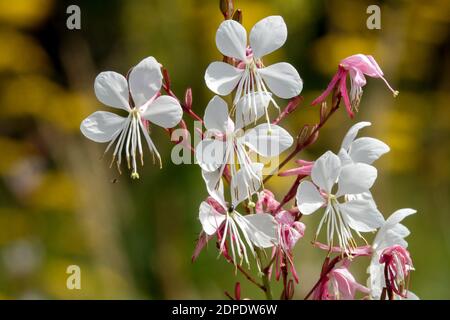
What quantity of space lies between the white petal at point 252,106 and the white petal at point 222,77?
29mm

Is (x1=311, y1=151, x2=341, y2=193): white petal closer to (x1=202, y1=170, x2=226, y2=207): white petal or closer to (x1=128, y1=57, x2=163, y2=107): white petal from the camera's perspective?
(x1=202, y1=170, x2=226, y2=207): white petal

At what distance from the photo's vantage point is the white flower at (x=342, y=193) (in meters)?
1.15

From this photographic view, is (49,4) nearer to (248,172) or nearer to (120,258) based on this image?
(120,258)

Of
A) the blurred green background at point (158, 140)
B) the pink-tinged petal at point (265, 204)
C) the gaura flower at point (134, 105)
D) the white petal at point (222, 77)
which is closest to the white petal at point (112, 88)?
the gaura flower at point (134, 105)

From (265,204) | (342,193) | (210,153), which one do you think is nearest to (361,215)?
(342,193)

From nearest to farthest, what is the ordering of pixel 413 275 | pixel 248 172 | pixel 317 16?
pixel 248 172
pixel 413 275
pixel 317 16

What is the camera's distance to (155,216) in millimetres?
3104

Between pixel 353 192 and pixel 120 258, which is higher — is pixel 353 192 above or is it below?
above

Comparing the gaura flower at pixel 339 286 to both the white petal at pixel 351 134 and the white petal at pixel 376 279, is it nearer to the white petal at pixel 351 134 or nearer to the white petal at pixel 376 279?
the white petal at pixel 376 279

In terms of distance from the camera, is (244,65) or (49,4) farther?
(49,4)

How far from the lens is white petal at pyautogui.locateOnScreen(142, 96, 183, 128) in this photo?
1.16m

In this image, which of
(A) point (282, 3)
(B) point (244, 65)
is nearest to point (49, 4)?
(A) point (282, 3)
